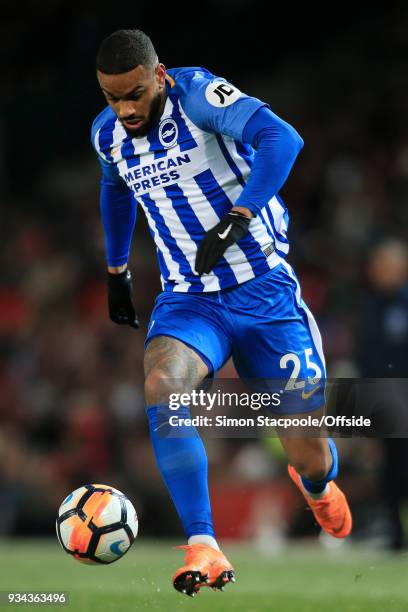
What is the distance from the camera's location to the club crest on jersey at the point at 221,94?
501 centimetres

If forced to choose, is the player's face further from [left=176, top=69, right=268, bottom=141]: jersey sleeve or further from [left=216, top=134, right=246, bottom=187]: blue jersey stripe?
[left=216, top=134, right=246, bottom=187]: blue jersey stripe

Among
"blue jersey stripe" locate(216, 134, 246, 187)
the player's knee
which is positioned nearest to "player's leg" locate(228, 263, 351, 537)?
"blue jersey stripe" locate(216, 134, 246, 187)

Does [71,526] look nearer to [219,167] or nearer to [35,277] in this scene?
[219,167]

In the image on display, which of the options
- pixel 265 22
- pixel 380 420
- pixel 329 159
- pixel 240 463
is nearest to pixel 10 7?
pixel 265 22

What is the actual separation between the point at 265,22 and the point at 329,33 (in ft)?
2.64

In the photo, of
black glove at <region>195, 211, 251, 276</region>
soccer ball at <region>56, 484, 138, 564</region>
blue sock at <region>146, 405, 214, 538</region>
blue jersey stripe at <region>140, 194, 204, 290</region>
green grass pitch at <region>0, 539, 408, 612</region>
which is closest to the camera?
black glove at <region>195, 211, 251, 276</region>

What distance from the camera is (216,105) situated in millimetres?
5023

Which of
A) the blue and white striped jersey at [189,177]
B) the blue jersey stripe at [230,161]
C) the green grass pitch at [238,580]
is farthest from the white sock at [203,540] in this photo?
the blue jersey stripe at [230,161]

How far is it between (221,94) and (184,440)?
1.44 metres

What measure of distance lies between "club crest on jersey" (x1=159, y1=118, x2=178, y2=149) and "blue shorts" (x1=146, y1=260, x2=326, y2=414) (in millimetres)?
660

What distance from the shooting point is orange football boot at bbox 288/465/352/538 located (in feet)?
19.8

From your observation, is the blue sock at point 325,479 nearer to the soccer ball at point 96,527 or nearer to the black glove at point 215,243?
the soccer ball at point 96,527

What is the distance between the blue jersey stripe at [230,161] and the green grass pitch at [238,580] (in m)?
1.86

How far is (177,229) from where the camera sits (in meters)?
5.30
